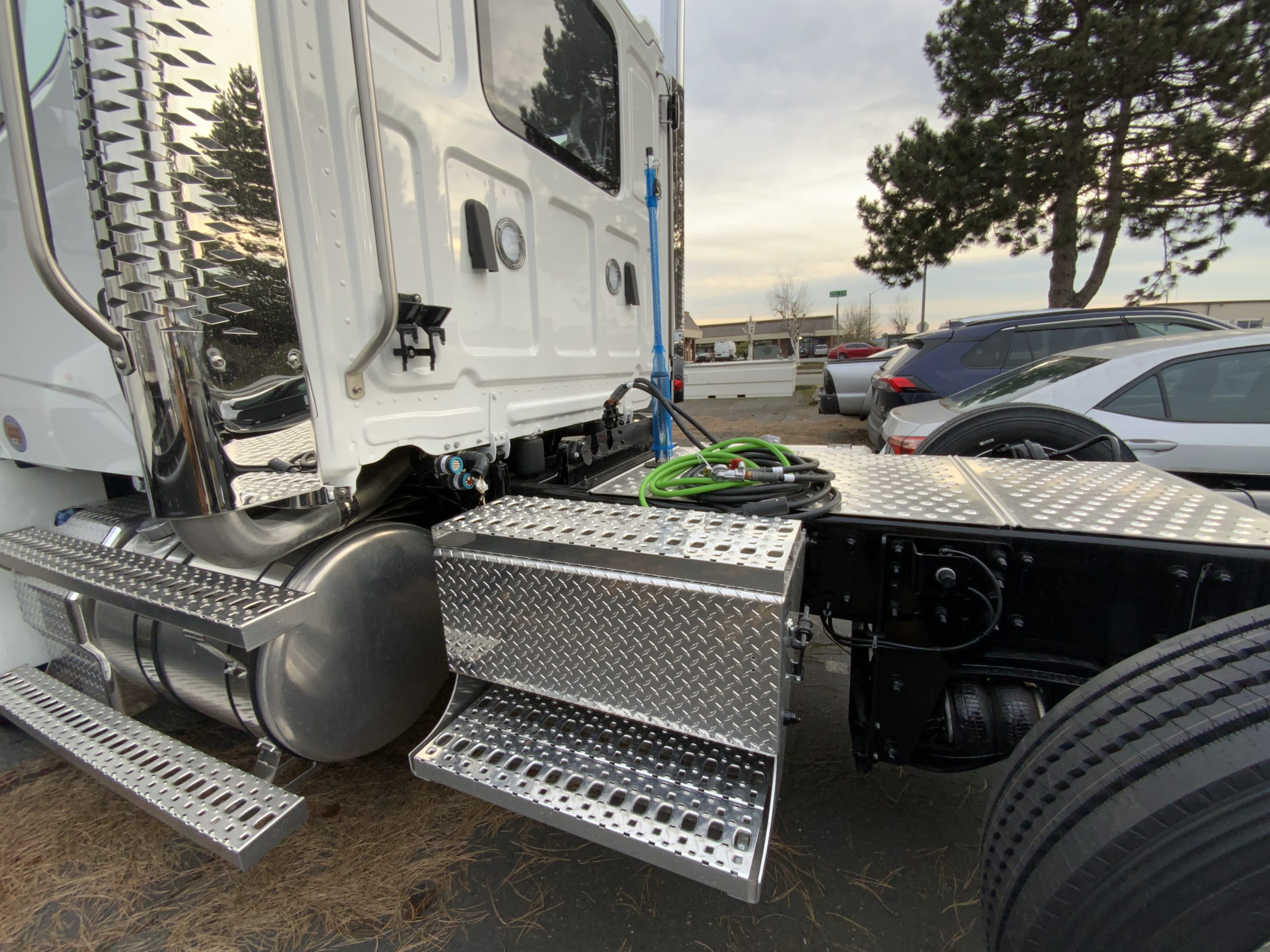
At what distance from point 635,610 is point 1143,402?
4150mm

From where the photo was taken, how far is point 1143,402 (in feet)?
12.5

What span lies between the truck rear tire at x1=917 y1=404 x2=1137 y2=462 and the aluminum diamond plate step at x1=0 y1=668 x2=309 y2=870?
2998mm

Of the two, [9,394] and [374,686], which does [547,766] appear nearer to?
[374,686]

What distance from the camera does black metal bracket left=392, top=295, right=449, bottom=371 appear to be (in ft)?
5.01

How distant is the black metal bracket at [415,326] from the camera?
60.1 inches

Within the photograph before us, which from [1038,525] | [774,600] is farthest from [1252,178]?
[774,600]

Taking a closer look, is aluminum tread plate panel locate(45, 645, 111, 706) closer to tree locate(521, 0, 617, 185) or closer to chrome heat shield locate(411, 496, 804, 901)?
chrome heat shield locate(411, 496, 804, 901)

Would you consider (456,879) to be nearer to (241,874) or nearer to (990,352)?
(241,874)

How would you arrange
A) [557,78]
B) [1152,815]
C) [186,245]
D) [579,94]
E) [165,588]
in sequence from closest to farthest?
1. [1152,815]
2. [186,245]
3. [165,588]
4. [557,78]
5. [579,94]

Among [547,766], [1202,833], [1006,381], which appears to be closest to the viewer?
[1202,833]

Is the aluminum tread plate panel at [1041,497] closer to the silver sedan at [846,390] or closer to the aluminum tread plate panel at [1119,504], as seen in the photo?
→ the aluminum tread plate panel at [1119,504]

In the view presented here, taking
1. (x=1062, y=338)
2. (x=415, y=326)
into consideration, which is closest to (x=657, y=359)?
(x=415, y=326)

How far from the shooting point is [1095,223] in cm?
1352

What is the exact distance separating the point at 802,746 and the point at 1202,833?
1.52 m
